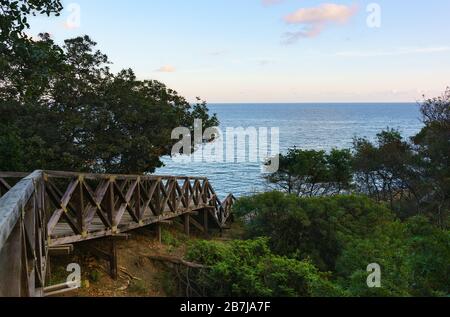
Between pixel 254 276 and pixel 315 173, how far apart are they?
49.3 ft

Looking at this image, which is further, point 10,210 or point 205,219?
point 205,219

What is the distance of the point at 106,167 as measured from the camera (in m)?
14.8

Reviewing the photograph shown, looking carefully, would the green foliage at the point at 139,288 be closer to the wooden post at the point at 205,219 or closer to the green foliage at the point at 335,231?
the green foliage at the point at 335,231

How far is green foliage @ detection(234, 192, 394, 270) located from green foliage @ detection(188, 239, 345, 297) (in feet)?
9.45

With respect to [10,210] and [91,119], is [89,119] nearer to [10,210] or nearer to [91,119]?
[91,119]

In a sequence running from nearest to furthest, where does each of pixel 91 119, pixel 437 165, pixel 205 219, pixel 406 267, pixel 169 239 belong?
pixel 406 267
pixel 169 239
pixel 91 119
pixel 205 219
pixel 437 165

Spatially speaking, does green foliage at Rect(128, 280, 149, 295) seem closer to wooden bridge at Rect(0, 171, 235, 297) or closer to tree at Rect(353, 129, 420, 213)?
wooden bridge at Rect(0, 171, 235, 297)

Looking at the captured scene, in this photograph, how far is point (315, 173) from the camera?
23.0 metres

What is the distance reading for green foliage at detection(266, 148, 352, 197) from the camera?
2303cm

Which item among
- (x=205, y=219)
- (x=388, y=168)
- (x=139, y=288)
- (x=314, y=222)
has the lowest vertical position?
(x=205, y=219)

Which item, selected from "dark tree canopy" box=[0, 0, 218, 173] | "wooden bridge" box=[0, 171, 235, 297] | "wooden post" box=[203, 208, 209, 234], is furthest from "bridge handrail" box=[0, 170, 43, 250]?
"wooden post" box=[203, 208, 209, 234]

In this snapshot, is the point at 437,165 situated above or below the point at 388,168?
above

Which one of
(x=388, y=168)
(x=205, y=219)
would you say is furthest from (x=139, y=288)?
(x=388, y=168)
